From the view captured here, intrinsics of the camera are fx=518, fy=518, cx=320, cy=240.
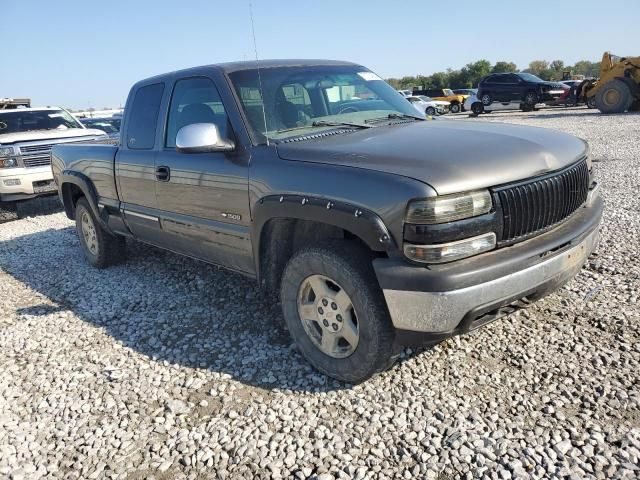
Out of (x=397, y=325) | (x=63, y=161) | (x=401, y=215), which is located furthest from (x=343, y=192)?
(x=63, y=161)

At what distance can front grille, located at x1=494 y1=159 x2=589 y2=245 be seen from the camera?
2.64 metres

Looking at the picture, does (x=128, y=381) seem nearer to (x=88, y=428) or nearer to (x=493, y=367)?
(x=88, y=428)

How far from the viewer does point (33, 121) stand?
10.0 m

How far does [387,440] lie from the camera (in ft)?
8.56

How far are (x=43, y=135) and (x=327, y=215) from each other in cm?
837

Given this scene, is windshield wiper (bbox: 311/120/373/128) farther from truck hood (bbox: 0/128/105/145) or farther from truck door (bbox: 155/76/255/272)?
truck hood (bbox: 0/128/105/145)

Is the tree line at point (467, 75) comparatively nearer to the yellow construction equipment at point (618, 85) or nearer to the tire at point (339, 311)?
the yellow construction equipment at point (618, 85)

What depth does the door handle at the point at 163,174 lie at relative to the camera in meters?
4.05

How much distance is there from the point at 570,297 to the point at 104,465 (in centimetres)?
333

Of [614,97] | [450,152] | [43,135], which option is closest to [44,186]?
[43,135]

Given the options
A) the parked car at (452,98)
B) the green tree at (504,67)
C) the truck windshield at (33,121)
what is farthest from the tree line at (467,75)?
the truck windshield at (33,121)

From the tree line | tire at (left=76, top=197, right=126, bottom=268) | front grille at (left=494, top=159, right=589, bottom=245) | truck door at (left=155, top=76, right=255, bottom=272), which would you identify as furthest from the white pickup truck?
the tree line

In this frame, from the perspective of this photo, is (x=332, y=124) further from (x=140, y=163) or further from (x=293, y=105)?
(x=140, y=163)

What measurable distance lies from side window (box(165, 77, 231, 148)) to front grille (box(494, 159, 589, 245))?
191 cm
